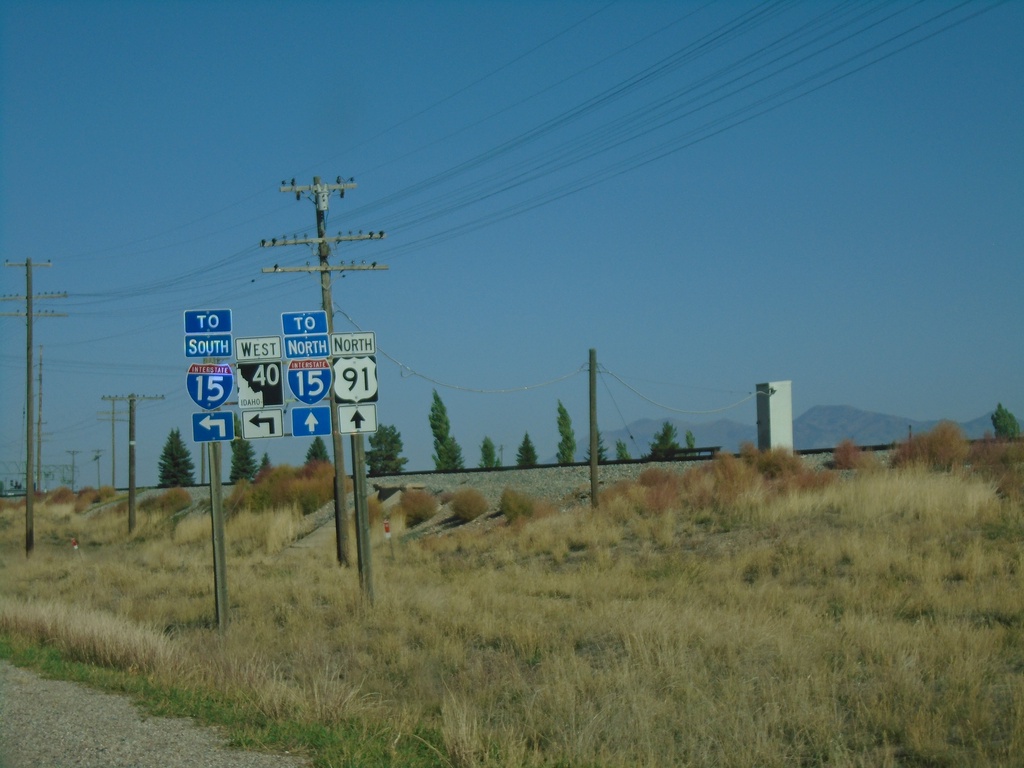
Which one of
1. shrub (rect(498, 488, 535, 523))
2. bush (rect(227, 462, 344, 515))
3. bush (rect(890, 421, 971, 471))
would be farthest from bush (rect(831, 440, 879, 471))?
bush (rect(227, 462, 344, 515))

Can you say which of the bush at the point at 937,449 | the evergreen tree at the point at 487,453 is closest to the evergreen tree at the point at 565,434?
the evergreen tree at the point at 487,453

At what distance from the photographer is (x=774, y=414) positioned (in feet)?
124

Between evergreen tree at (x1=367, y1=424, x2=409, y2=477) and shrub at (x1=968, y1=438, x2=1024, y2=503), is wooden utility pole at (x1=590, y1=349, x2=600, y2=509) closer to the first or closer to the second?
shrub at (x1=968, y1=438, x2=1024, y2=503)

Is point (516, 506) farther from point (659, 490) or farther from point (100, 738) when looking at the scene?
point (100, 738)

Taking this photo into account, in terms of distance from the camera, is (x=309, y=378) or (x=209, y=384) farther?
(x=309, y=378)

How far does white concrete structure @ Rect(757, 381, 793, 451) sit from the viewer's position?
37625mm

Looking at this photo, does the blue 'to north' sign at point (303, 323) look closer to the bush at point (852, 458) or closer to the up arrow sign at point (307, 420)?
the up arrow sign at point (307, 420)

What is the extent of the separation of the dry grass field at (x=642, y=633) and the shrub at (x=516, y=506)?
329cm

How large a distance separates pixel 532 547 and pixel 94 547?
30.5 m

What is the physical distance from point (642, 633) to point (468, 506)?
81.4ft

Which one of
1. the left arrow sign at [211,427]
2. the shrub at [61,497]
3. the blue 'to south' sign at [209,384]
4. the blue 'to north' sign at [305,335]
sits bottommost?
the shrub at [61,497]

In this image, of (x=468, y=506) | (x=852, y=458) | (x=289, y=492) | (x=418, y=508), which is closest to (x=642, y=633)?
(x=852, y=458)

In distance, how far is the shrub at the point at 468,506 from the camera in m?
38.1

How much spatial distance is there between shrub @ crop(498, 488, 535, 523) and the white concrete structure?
8488 mm
